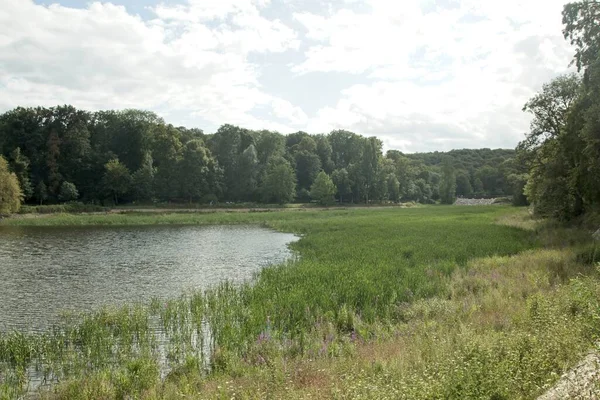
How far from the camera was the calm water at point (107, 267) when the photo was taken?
60.4 ft

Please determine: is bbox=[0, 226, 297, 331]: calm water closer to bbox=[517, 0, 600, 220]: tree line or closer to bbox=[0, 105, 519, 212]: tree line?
bbox=[517, 0, 600, 220]: tree line

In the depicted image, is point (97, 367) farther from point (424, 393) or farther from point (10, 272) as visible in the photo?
point (10, 272)

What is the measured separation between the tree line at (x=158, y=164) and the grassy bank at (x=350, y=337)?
78.2 metres

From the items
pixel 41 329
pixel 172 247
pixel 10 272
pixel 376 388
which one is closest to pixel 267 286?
pixel 41 329

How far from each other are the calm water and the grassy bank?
129 inches

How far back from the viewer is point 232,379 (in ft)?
32.9

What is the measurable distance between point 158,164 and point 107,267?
274ft

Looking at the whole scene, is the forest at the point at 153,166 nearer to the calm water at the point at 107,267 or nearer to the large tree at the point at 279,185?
the large tree at the point at 279,185

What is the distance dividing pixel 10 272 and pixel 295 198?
9188 cm

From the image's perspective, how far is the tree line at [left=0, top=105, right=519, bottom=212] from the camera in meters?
92.8

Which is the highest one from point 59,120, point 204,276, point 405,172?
point 59,120

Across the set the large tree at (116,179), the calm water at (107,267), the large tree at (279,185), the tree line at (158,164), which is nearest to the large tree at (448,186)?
the tree line at (158,164)

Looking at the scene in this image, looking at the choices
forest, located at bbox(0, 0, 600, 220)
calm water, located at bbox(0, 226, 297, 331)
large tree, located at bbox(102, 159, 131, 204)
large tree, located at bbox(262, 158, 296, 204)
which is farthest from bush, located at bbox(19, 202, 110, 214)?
large tree, located at bbox(262, 158, 296, 204)

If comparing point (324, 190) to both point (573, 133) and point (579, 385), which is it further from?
point (579, 385)
